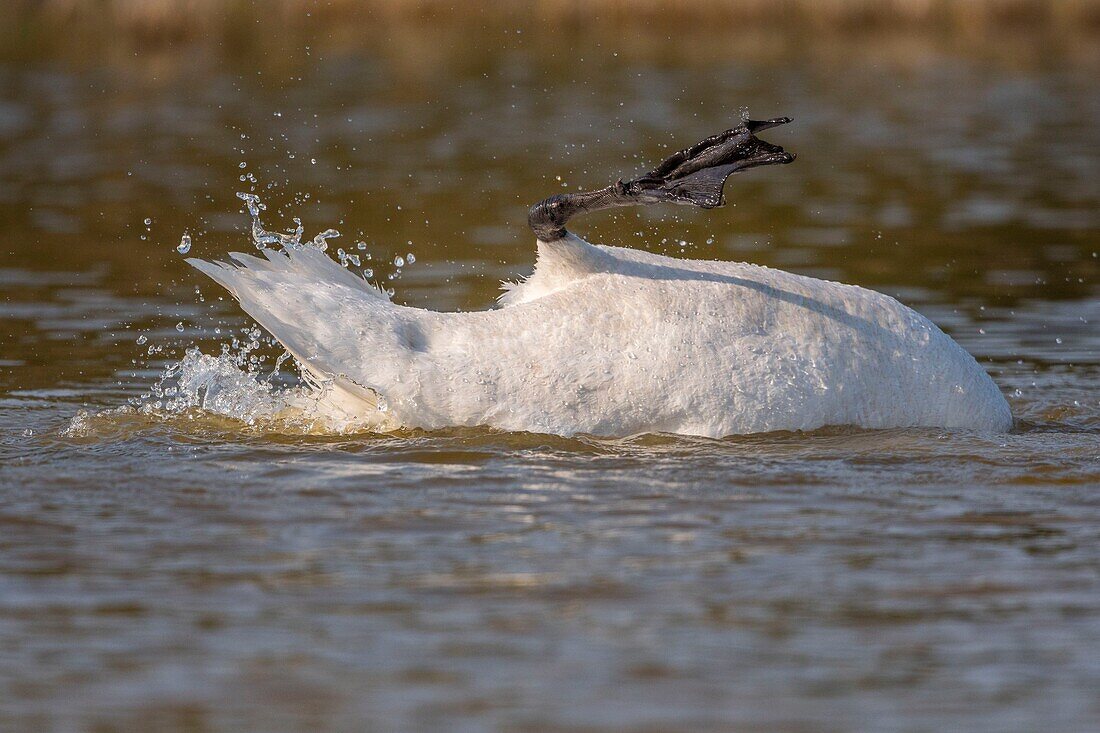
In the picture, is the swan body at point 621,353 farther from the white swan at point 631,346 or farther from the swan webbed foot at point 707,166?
the swan webbed foot at point 707,166

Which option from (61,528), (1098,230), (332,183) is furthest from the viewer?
(332,183)

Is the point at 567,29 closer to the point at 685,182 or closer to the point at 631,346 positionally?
the point at 685,182

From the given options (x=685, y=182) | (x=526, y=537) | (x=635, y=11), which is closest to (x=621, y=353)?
(x=685, y=182)

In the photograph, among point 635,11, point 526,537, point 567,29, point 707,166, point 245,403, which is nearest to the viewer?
point 526,537

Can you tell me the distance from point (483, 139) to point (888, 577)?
12250mm

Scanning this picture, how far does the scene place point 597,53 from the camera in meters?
23.3

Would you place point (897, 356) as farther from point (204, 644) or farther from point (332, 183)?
point (332, 183)

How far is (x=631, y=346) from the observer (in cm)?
585

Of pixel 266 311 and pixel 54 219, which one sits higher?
pixel 54 219

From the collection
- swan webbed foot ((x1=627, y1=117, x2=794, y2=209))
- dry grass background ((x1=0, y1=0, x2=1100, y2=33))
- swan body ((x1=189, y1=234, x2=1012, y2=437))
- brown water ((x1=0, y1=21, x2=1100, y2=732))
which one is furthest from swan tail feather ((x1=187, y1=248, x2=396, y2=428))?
dry grass background ((x1=0, y1=0, x2=1100, y2=33))

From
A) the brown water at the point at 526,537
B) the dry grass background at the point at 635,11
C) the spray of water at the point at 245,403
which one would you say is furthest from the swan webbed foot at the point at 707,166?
the dry grass background at the point at 635,11

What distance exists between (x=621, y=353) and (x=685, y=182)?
0.66 m

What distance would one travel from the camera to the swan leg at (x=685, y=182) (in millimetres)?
5891

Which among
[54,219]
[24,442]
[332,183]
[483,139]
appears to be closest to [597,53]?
[483,139]
